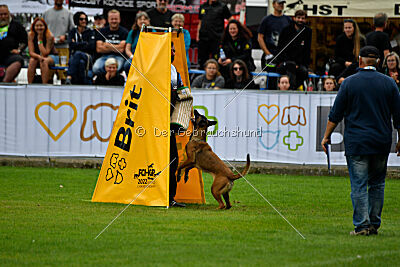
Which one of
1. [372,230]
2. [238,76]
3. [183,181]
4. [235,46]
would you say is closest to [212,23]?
[235,46]

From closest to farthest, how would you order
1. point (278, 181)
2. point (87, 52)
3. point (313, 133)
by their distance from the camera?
point (278, 181), point (313, 133), point (87, 52)

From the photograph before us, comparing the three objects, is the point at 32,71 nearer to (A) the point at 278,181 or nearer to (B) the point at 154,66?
(A) the point at 278,181

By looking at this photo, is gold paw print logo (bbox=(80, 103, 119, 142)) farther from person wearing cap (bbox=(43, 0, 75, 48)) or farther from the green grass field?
person wearing cap (bbox=(43, 0, 75, 48))

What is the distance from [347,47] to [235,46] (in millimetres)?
2670

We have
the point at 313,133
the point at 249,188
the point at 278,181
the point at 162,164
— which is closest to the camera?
the point at 162,164

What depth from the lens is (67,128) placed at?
51.4 feet

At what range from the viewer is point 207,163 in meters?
9.93

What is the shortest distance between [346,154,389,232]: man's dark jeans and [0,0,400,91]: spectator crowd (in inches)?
302

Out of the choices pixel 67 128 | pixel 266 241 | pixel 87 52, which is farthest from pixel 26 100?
pixel 266 241

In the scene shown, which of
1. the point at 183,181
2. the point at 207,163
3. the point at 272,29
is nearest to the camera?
the point at 207,163

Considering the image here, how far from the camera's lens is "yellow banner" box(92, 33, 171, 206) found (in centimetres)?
995

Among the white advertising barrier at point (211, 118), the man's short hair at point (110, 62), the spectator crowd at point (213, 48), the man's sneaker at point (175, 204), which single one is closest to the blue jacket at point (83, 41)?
the spectator crowd at point (213, 48)

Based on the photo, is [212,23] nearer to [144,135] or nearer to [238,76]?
[238,76]

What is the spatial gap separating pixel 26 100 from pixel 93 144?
1795 millimetres
